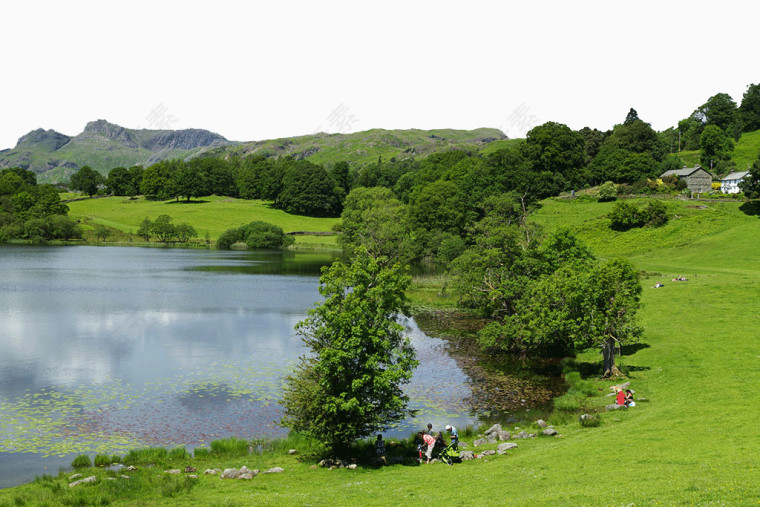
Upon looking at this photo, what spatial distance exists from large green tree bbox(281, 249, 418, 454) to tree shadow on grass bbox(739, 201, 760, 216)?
102 metres

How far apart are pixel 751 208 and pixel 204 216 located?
152 metres

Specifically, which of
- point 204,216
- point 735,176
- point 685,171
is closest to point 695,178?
point 685,171

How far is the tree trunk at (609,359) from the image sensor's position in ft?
127

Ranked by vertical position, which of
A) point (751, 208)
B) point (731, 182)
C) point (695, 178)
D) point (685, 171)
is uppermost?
point (685, 171)

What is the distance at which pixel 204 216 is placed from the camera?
17975 centimetres

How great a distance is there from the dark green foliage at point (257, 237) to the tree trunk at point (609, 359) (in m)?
128

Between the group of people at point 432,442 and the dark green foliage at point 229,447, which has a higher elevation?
the group of people at point 432,442

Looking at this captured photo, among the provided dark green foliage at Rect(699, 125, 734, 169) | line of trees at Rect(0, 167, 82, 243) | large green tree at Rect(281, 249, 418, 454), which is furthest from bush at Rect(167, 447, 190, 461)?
dark green foliage at Rect(699, 125, 734, 169)

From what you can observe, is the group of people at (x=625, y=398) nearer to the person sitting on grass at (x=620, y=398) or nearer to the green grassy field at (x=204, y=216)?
the person sitting on grass at (x=620, y=398)

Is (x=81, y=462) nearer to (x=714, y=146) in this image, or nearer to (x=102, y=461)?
(x=102, y=461)

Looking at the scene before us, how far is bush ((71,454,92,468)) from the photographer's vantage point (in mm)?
25078

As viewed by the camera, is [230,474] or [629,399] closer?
[230,474]

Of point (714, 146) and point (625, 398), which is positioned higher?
point (714, 146)

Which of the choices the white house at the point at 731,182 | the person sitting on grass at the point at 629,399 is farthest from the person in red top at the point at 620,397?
the white house at the point at 731,182
